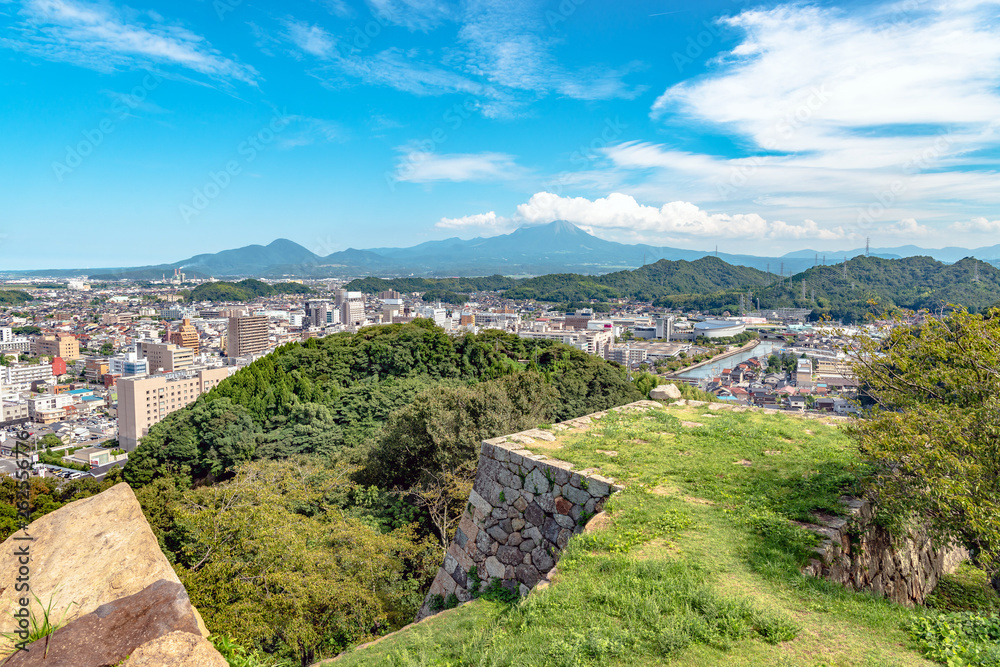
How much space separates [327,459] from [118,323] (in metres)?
88.1

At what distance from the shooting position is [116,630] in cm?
232

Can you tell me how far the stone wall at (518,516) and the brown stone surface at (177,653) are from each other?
2622mm

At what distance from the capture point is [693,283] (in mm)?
106562

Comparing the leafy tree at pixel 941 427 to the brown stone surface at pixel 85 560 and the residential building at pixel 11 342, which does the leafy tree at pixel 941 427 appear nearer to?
the brown stone surface at pixel 85 560

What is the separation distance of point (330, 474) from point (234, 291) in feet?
382

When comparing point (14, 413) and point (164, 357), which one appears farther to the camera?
point (164, 357)

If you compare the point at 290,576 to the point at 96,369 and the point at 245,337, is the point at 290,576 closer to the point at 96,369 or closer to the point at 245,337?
the point at 245,337

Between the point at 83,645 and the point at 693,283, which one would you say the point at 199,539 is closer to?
the point at 83,645

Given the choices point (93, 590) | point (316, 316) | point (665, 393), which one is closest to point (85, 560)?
point (93, 590)

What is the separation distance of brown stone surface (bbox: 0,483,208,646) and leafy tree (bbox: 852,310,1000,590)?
415 cm

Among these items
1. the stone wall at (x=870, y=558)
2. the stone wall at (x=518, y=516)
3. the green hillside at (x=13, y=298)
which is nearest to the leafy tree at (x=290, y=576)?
the stone wall at (x=518, y=516)

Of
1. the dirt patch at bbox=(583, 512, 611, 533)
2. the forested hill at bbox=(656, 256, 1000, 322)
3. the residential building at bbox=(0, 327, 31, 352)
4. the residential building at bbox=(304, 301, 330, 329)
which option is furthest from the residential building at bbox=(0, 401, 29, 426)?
the forested hill at bbox=(656, 256, 1000, 322)

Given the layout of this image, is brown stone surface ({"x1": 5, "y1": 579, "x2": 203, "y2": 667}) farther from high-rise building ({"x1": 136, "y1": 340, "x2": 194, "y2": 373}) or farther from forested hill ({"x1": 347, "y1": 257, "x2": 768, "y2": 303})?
forested hill ({"x1": 347, "y1": 257, "x2": 768, "y2": 303})

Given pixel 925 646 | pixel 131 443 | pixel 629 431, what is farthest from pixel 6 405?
pixel 925 646
